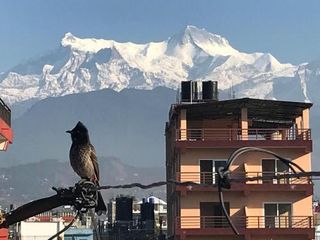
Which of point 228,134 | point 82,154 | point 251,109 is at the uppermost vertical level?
point 251,109

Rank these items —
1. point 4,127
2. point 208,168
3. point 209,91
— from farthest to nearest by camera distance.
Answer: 1. point 209,91
2. point 208,168
3. point 4,127

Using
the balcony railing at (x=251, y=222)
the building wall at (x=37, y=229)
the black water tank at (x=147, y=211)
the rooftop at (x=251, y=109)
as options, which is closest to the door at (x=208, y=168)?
the balcony railing at (x=251, y=222)

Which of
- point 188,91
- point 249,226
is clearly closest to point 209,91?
→ point 188,91

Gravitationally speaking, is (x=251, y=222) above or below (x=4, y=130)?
below

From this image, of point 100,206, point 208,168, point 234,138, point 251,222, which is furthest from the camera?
point 234,138

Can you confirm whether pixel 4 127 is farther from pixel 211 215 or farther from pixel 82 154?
pixel 82 154

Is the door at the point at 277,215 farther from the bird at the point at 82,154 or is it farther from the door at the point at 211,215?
the bird at the point at 82,154

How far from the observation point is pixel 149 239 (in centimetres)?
7800

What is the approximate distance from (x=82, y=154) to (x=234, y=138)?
38.7 metres

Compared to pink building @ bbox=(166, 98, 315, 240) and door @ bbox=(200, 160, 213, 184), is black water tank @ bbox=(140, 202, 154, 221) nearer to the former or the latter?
pink building @ bbox=(166, 98, 315, 240)

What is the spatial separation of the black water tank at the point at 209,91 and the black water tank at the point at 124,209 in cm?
3868

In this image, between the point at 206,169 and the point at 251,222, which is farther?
the point at 206,169

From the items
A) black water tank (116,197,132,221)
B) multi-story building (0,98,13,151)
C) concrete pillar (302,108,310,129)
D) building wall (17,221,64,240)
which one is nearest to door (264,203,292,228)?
concrete pillar (302,108,310,129)

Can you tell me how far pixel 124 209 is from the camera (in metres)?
93.5
